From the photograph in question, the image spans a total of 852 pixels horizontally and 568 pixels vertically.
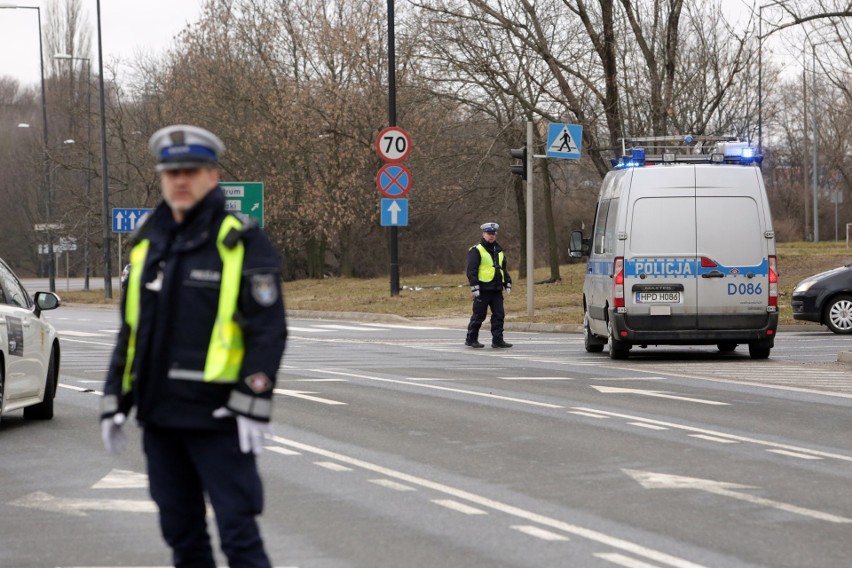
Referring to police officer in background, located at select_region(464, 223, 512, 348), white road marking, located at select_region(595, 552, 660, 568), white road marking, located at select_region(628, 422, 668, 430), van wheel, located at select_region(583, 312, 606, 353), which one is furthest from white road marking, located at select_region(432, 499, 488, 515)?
police officer in background, located at select_region(464, 223, 512, 348)

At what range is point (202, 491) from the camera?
5215 millimetres

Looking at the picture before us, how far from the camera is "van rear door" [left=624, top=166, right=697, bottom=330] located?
18547 millimetres

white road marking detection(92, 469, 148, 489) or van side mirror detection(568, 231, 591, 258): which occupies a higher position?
van side mirror detection(568, 231, 591, 258)

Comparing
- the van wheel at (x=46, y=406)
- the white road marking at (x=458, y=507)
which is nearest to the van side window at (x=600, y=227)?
the van wheel at (x=46, y=406)

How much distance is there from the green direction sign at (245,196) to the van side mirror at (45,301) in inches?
817

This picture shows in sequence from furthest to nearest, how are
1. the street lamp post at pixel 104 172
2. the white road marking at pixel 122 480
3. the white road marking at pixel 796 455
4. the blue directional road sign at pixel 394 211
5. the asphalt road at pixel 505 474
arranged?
the street lamp post at pixel 104 172 < the blue directional road sign at pixel 394 211 < the white road marking at pixel 796 455 < the white road marking at pixel 122 480 < the asphalt road at pixel 505 474

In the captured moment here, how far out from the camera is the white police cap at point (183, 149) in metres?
5.08

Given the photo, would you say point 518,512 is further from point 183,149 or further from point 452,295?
point 452,295

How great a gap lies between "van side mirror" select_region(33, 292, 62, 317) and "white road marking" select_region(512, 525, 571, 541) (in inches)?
241

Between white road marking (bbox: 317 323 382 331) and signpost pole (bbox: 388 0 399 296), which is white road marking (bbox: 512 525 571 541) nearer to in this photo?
white road marking (bbox: 317 323 382 331)

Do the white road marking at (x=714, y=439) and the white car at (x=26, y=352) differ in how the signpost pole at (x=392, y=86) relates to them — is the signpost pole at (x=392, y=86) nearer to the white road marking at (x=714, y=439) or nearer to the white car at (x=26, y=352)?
the white car at (x=26, y=352)

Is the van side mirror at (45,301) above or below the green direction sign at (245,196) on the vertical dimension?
below

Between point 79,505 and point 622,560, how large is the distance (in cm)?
330

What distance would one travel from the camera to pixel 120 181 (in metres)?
56.6
